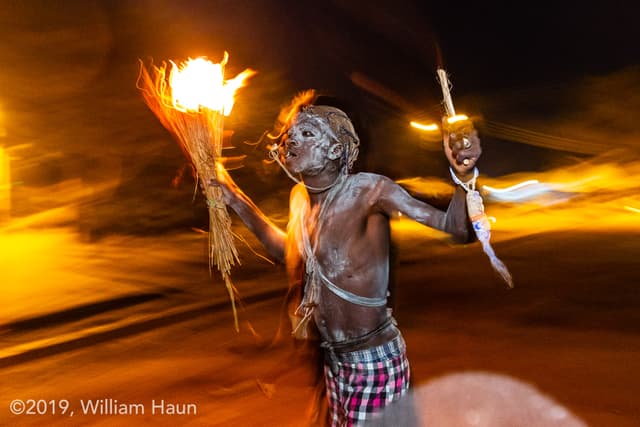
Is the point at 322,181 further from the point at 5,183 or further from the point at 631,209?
the point at 631,209

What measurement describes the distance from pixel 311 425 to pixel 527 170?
25832 millimetres

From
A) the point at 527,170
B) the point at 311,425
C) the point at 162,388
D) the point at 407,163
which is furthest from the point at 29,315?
the point at 527,170

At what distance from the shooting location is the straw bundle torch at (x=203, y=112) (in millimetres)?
2748

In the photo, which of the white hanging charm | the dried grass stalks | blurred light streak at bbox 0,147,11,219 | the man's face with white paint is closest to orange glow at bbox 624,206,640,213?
blurred light streak at bbox 0,147,11,219

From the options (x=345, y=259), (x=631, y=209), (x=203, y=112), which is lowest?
(x=345, y=259)

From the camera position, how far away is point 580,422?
154 inches

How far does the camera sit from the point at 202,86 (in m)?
2.74

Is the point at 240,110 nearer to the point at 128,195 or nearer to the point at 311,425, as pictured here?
the point at 128,195

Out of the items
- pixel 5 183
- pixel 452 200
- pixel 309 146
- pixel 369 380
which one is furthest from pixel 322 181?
pixel 5 183

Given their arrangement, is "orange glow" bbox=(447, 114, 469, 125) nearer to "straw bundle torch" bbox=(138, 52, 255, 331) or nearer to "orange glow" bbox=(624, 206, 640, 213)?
"straw bundle torch" bbox=(138, 52, 255, 331)

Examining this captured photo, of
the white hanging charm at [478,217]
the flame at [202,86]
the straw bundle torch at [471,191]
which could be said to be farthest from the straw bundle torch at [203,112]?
the white hanging charm at [478,217]

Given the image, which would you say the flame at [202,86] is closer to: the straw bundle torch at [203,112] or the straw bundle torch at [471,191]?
the straw bundle torch at [203,112]

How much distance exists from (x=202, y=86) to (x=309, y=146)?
21.6 inches

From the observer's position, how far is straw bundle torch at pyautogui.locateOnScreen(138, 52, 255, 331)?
2748 millimetres
